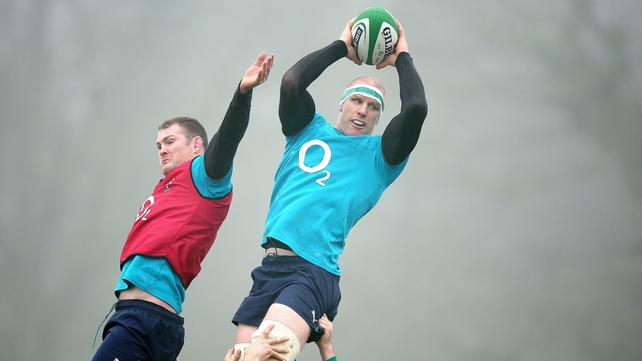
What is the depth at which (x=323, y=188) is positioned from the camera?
2.32m

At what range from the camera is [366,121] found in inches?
102

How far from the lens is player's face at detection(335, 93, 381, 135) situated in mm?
2564

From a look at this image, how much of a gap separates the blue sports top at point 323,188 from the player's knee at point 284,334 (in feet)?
0.97

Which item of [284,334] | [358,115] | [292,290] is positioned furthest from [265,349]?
[358,115]

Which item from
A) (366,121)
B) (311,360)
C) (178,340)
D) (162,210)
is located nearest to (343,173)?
(366,121)

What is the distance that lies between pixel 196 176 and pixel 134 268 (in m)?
0.43

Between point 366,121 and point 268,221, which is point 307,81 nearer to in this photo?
point 366,121

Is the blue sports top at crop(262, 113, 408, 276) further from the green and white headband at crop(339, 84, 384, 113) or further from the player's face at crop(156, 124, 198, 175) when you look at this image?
the player's face at crop(156, 124, 198, 175)

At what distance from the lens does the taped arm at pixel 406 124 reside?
2336 mm

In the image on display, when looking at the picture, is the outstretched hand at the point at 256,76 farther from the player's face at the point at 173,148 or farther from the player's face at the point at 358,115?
the player's face at the point at 173,148

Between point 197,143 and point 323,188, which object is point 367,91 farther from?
point 197,143

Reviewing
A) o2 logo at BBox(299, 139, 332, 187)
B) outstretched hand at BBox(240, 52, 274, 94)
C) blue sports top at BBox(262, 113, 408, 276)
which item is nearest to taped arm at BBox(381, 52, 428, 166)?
blue sports top at BBox(262, 113, 408, 276)

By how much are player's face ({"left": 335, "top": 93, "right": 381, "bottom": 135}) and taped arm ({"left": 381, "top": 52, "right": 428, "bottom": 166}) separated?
0.49 ft

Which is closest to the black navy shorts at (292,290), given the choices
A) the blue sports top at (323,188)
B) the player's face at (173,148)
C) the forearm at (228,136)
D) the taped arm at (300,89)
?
the blue sports top at (323,188)
